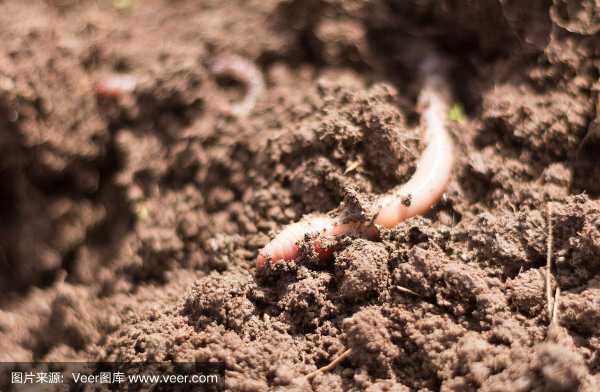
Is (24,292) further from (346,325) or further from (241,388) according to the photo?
(346,325)

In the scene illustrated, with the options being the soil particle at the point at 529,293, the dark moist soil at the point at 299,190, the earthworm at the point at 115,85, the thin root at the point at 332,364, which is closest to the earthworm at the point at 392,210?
the dark moist soil at the point at 299,190

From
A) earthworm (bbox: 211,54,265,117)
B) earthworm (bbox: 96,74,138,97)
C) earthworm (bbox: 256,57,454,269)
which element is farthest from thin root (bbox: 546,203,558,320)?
earthworm (bbox: 96,74,138,97)

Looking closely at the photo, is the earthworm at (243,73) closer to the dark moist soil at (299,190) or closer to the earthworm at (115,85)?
the dark moist soil at (299,190)

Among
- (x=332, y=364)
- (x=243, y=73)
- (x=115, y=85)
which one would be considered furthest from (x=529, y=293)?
(x=115, y=85)

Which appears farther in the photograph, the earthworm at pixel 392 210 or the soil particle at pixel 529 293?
the earthworm at pixel 392 210

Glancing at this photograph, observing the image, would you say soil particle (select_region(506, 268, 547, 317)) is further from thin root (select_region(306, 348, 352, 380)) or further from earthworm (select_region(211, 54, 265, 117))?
earthworm (select_region(211, 54, 265, 117))

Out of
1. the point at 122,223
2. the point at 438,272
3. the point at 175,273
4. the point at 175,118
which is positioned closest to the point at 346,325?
the point at 438,272

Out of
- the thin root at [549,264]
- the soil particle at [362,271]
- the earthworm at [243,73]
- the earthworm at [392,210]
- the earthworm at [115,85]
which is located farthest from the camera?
the earthworm at [243,73]
